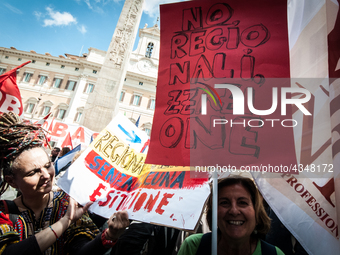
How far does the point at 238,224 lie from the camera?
1321 millimetres

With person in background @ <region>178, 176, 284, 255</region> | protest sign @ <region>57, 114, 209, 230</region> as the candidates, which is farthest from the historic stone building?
person in background @ <region>178, 176, 284, 255</region>

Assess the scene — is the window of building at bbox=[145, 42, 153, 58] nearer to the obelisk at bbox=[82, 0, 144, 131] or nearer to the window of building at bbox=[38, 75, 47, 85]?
the window of building at bbox=[38, 75, 47, 85]

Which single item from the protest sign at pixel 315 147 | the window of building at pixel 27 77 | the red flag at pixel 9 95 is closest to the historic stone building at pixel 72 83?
the window of building at pixel 27 77

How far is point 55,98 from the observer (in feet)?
76.2

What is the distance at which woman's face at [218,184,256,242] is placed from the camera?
1304 millimetres

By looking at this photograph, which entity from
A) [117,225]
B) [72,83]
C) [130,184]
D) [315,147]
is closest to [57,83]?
[72,83]

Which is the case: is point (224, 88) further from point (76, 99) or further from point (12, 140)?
point (76, 99)


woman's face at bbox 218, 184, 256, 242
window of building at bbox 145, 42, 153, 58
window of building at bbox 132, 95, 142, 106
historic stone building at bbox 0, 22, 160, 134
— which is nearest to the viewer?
woman's face at bbox 218, 184, 256, 242

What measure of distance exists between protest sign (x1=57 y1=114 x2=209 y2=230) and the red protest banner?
0.32m

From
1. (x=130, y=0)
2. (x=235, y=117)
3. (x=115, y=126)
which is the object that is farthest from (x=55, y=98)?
(x=235, y=117)

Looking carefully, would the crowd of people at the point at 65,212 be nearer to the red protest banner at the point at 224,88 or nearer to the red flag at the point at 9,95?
the red protest banner at the point at 224,88

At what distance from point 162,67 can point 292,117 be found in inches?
38.3

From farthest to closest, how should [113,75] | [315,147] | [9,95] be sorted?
[113,75] < [9,95] < [315,147]

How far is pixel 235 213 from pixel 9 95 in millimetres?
3844
